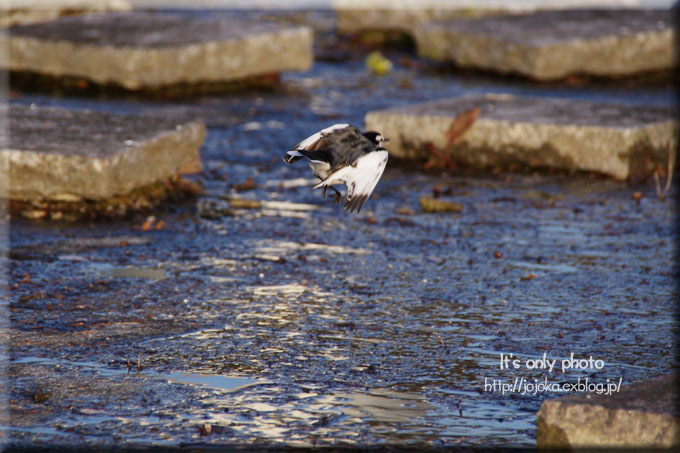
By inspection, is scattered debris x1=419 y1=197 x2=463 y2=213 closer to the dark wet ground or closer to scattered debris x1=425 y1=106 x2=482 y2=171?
the dark wet ground

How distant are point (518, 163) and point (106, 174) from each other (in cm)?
251

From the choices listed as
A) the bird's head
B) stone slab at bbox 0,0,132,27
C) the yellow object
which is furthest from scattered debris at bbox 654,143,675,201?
stone slab at bbox 0,0,132,27

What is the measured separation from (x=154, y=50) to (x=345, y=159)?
166 inches

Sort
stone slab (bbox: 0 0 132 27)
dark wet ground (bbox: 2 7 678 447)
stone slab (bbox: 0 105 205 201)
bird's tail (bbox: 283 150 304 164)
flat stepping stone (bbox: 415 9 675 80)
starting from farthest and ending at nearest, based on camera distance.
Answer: stone slab (bbox: 0 0 132 27), flat stepping stone (bbox: 415 9 675 80), stone slab (bbox: 0 105 205 201), bird's tail (bbox: 283 150 304 164), dark wet ground (bbox: 2 7 678 447)

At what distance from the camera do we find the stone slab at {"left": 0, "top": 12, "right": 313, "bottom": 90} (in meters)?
7.41

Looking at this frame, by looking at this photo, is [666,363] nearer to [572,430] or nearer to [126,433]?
[572,430]

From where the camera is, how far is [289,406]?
2781 millimetres

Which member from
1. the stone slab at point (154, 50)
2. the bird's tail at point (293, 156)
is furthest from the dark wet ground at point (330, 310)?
the stone slab at point (154, 50)

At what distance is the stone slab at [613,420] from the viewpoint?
2.34 m

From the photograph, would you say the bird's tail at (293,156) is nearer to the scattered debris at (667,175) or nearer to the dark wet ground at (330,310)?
the dark wet ground at (330,310)


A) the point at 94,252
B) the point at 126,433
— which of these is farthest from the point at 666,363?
the point at 94,252

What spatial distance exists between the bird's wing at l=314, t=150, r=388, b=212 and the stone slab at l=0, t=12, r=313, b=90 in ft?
13.8

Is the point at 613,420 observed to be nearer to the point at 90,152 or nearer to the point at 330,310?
the point at 330,310

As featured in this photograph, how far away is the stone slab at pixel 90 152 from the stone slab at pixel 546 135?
1394 mm
